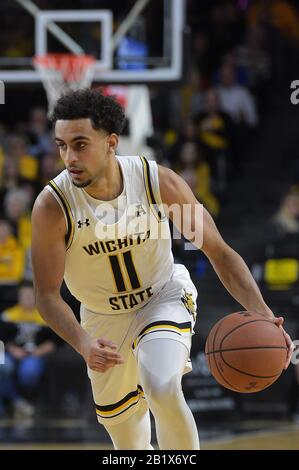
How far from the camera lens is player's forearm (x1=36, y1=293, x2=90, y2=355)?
4.82 meters

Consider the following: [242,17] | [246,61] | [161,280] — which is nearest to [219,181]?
[246,61]

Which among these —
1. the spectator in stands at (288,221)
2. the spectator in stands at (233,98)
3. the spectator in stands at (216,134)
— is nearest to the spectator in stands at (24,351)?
the spectator in stands at (288,221)

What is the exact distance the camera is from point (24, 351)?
998cm

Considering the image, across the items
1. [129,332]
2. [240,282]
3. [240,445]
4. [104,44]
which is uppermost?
[104,44]

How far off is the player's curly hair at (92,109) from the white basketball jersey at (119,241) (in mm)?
264

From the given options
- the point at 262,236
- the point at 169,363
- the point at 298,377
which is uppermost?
the point at 169,363

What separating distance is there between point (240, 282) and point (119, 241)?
2.11 feet

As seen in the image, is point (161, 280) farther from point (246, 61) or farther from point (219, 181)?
point (246, 61)

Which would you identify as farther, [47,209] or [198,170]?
[198,170]

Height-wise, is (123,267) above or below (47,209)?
below

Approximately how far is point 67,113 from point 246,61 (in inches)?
392

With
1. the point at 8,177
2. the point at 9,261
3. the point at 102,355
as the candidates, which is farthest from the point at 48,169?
the point at 102,355

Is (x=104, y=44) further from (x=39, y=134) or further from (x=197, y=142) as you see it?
(x=39, y=134)

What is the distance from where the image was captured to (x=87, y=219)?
17.1ft
